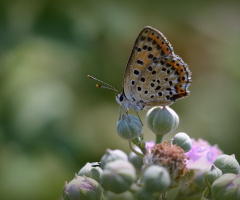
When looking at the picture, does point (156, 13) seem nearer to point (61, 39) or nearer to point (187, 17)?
point (187, 17)

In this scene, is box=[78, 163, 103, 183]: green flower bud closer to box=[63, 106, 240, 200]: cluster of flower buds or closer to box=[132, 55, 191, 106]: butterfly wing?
box=[63, 106, 240, 200]: cluster of flower buds

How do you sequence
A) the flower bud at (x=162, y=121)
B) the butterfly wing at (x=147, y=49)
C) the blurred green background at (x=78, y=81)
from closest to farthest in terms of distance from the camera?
the flower bud at (x=162, y=121)
the butterfly wing at (x=147, y=49)
the blurred green background at (x=78, y=81)

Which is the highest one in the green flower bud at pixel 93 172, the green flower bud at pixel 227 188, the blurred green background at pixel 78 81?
the blurred green background at pixel 78 81

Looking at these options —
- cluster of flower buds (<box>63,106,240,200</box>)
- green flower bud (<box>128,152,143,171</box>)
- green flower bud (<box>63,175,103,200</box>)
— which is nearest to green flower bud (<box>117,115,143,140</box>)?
cluster of flower buds (<box>63,106,240,200</box>)

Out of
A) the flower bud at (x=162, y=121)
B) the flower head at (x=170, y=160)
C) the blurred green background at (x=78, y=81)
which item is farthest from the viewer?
the blurred green background at (x=78, y=81)

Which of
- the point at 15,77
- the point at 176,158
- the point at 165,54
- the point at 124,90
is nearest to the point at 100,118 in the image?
the point at 15,77

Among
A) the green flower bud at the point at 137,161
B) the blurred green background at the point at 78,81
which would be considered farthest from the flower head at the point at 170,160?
the blurred green background at the point at 78,81

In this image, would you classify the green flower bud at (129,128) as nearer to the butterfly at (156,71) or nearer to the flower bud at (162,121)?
the flower bud at (162,121)
